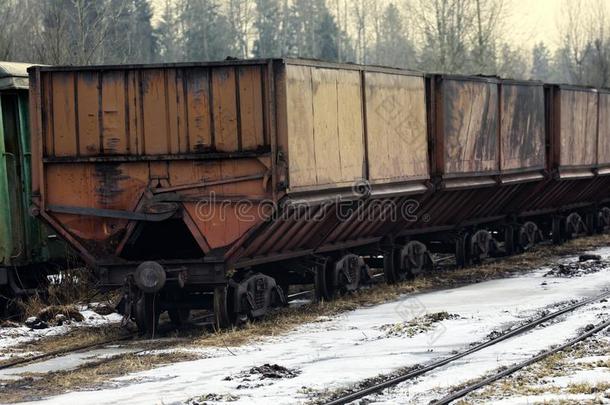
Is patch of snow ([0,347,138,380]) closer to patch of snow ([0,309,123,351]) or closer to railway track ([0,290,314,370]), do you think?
railway track ([0,290,314,370])

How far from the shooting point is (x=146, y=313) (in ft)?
45.3

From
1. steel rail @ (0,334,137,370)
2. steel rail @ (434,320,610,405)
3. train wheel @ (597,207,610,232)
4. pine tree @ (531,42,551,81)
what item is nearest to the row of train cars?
steel rail @ (0,334,137,370)

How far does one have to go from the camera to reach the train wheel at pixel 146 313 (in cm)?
1370

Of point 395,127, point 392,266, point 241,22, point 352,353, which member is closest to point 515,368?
point 352,353

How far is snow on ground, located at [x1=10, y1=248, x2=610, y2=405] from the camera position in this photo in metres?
9.69

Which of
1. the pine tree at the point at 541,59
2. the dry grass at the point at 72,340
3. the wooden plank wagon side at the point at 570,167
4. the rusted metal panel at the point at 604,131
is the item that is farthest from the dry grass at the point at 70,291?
the pine tree at the point at 541,59

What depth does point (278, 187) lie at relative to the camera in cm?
1329

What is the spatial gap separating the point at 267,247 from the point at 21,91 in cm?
442

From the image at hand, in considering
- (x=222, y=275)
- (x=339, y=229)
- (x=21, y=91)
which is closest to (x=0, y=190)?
(x=21, y=91)

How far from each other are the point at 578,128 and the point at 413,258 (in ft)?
27.5

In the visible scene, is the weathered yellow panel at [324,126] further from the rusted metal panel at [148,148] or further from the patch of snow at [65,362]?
the patch of snow at [65,362]

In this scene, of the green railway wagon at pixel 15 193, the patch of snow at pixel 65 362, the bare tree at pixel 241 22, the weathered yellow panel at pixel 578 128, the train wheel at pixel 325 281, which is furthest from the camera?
the bare tree at pixel 241 22

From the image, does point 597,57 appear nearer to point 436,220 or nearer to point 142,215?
point 436,220

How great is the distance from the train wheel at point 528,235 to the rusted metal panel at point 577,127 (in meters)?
1.52
